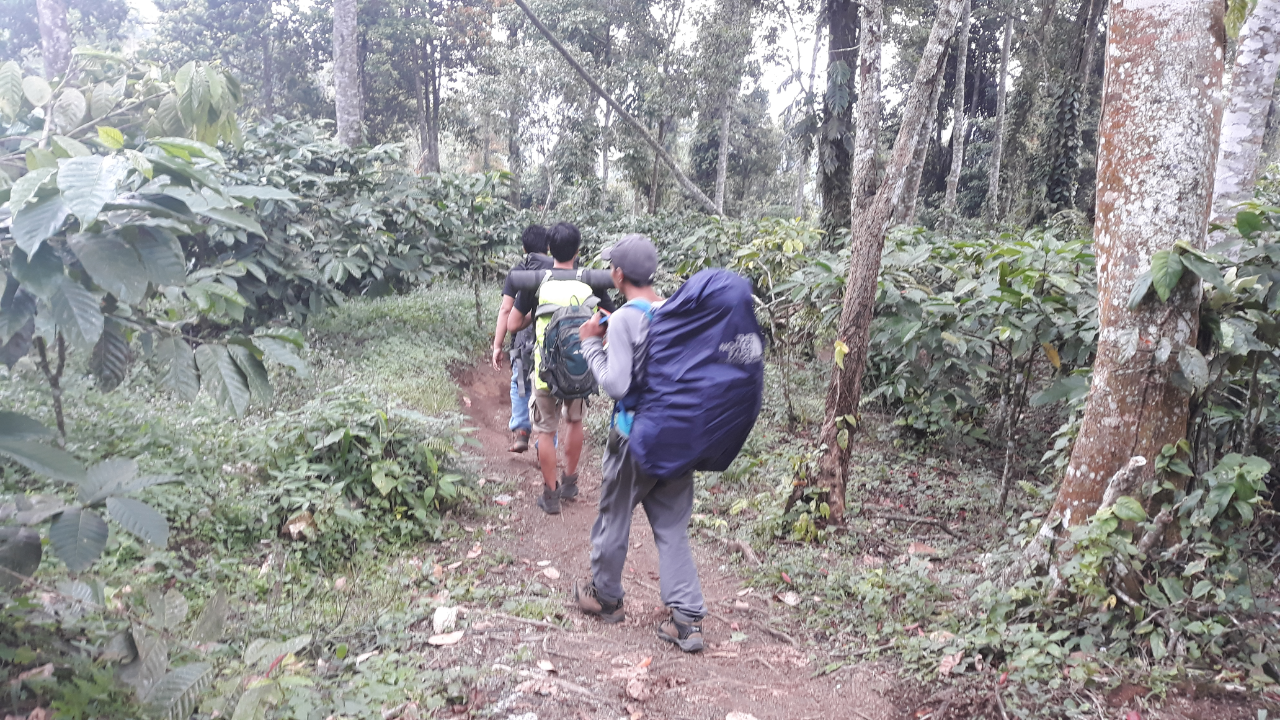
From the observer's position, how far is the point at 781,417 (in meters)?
7.47

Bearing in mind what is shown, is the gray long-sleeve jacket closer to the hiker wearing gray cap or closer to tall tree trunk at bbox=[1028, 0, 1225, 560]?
the hiker wearing gray cap

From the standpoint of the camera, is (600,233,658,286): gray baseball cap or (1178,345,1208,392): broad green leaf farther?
(600,233,658,286): gray baseball cap

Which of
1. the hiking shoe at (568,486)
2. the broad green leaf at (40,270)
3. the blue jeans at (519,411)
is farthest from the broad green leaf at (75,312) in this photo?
the blue jeans at (519,411)

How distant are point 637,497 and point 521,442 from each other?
10.7 feet

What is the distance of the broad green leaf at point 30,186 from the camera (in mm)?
1651

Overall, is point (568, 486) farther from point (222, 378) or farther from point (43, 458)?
point (43, 458)

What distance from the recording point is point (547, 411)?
550 centimetres

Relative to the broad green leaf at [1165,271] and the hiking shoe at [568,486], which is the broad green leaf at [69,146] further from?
the hiking shoe at [568,486]

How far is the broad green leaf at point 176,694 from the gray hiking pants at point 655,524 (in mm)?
1785

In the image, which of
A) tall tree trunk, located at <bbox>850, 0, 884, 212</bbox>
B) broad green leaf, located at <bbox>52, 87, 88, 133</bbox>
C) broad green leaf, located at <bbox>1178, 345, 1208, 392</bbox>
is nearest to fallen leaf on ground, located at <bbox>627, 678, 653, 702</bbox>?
broad green leaf, located at <bbox>1178, 345, 1208, 392</bbox>

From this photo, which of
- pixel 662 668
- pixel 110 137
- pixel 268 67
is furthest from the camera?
pixel 268 67

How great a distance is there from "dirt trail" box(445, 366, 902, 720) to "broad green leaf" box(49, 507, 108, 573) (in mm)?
1319

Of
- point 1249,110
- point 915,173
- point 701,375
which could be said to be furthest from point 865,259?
point 915,173

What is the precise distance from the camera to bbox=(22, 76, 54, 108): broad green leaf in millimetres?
2453
